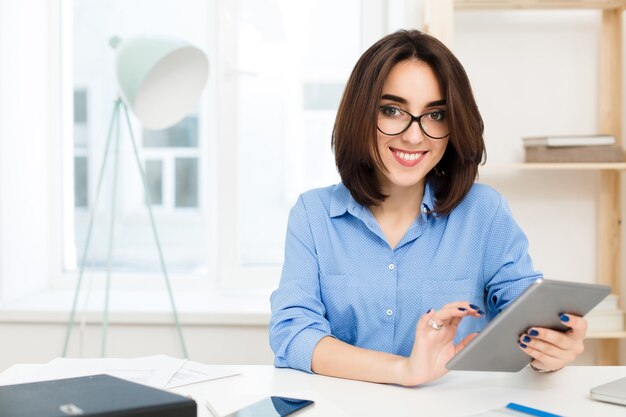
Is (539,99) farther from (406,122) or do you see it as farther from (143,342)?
(143,342)

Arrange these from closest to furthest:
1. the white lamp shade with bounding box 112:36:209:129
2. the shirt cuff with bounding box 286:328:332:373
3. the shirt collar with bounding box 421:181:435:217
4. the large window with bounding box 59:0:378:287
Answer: the shirt cuff with bounding box 286:328:332:373
the shirt collar with bounding box 421:181:435:217
the white lamp shade with bounding box 112:36:209:129
the large window with bounding box 59:0:378:287

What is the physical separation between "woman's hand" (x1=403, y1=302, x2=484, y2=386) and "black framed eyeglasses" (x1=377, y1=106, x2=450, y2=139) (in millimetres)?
406

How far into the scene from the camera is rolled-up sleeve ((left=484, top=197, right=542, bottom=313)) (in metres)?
1.55

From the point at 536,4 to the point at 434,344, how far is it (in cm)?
158

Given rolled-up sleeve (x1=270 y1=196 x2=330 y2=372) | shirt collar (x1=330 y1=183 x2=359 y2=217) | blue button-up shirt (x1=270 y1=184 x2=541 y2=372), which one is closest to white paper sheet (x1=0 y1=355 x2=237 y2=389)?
rolled-up sleeve (x1=270 y1=196 x2=330 y2=372)

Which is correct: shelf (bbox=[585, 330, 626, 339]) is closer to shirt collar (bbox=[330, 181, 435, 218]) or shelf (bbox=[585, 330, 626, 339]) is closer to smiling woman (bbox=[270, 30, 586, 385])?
smiling woman (bbox=[270, 30, 586, 385])

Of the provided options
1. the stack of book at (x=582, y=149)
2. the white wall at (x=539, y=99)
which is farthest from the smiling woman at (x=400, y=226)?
the white wall at (x=539, y=99)

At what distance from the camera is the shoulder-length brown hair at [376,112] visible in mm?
1516

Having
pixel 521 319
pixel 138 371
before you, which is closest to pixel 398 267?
pixel 521 319

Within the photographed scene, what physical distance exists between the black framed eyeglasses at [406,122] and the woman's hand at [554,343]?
1.53 ft

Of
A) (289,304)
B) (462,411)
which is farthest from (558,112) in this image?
(462,411)

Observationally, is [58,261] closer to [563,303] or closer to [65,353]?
[65,353]

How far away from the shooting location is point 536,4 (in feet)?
8.13

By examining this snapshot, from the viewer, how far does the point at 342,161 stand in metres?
1.62
